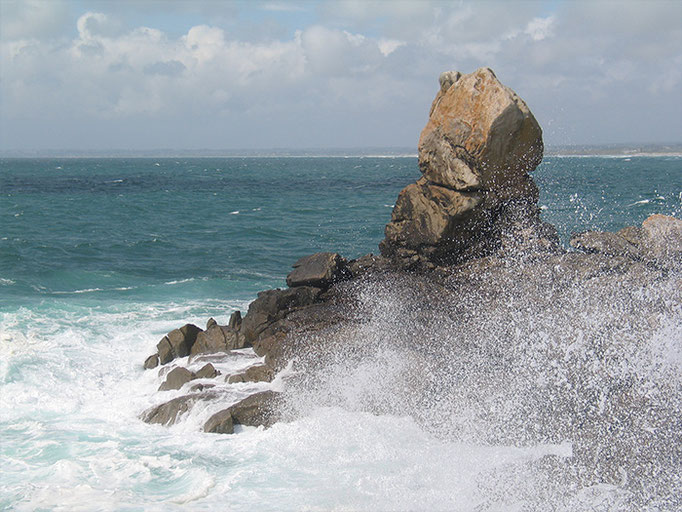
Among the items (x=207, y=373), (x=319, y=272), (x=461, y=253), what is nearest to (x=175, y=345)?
(x=207, y=373)

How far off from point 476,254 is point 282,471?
8.53 metres

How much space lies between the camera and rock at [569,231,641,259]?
16828mm

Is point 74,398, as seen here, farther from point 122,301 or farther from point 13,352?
point 122,301

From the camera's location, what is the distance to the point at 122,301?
19.4m

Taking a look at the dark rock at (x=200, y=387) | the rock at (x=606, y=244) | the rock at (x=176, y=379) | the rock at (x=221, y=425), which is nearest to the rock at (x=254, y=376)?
the dark rock at (x=200, y=387)

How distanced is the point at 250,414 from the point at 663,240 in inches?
471

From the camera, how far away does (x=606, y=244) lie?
17.1 m

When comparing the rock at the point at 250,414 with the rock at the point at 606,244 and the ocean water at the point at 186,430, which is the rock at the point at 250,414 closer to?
the ocean water at the point at 186,430

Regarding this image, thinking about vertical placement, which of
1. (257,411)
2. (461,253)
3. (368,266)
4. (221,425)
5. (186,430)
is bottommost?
(186,430)

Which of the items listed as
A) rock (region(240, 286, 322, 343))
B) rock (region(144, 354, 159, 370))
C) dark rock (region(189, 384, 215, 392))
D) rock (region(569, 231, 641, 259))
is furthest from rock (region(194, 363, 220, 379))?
rock (region(569, 231, 641, 259))

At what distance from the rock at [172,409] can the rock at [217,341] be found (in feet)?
7.61

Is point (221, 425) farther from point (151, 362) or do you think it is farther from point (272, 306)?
point (272, 306)

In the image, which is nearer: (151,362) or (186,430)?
(186,430)

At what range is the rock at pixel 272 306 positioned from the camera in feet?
48.9
